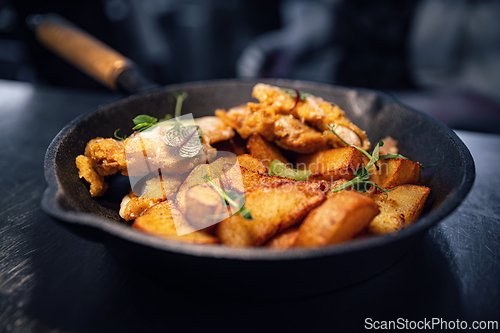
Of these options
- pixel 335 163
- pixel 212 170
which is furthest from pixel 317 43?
pixel 212 170

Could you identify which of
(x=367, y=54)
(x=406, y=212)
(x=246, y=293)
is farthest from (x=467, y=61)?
(x=246, y=293)

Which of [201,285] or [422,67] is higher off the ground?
[201,285]

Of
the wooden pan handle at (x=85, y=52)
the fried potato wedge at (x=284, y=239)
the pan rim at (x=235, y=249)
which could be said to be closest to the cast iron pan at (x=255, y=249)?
the pan rim at (x=235, y=249)

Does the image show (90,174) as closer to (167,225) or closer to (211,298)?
(167,225)

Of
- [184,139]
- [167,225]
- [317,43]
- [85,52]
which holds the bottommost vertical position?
[317,43]

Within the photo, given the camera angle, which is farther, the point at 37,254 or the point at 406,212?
the point at 37,254

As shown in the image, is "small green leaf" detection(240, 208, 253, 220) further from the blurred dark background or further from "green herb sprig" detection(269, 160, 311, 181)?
the blurred dark background

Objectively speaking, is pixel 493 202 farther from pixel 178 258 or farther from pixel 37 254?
pixel 37 254
